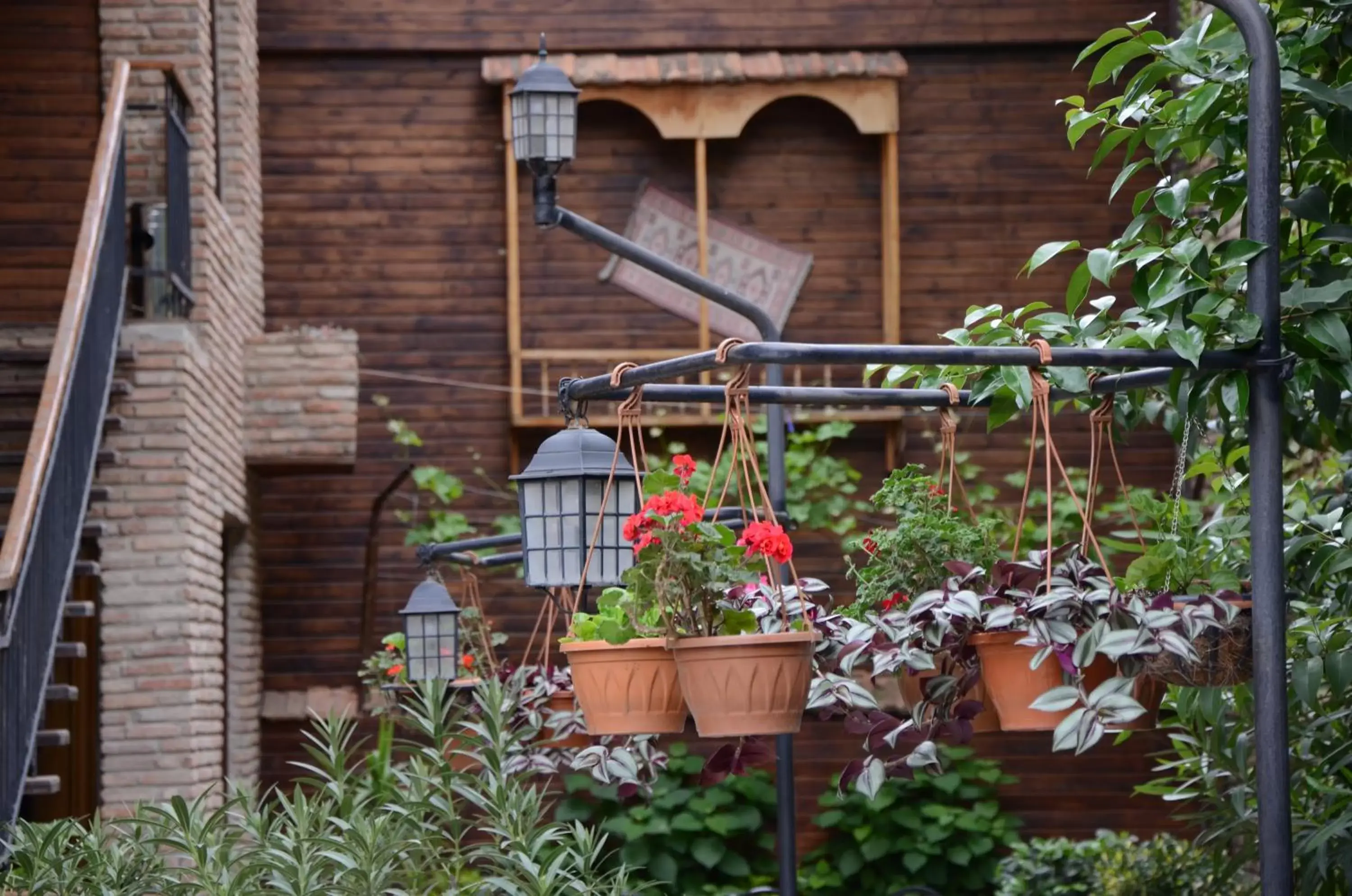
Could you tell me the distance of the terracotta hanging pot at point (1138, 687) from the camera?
303 centimetres

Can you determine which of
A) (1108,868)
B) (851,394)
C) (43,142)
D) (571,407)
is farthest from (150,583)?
(1108,868)

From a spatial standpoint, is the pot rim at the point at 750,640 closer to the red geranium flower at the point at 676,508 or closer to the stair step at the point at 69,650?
the red geranium flower at the point at 676,508

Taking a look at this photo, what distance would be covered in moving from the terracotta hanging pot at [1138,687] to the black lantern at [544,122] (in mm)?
3390

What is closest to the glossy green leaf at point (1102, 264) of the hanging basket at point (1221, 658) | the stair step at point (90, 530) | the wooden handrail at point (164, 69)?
the hanging basket at point (1221, 658)

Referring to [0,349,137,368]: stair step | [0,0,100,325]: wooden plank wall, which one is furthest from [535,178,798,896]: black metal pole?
[0,0,100,325]: wooden plank wall

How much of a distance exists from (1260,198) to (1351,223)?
105 cm

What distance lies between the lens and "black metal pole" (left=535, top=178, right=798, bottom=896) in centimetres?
460

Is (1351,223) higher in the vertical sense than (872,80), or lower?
lower

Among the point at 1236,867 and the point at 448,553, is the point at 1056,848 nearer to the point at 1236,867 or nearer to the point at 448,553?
the point at 1236,867

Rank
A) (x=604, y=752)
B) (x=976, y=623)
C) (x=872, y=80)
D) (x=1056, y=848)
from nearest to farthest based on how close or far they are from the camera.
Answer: (x=976, y=623), (x=604, y=752), (x=1056, y=848), (x=872, y=80)

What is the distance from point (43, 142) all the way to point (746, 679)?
6220 mm

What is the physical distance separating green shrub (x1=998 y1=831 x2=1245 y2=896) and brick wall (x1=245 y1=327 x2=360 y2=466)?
4054 millimetres

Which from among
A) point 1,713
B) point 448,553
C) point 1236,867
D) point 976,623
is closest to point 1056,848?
point 1236,867

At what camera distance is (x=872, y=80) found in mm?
9867
